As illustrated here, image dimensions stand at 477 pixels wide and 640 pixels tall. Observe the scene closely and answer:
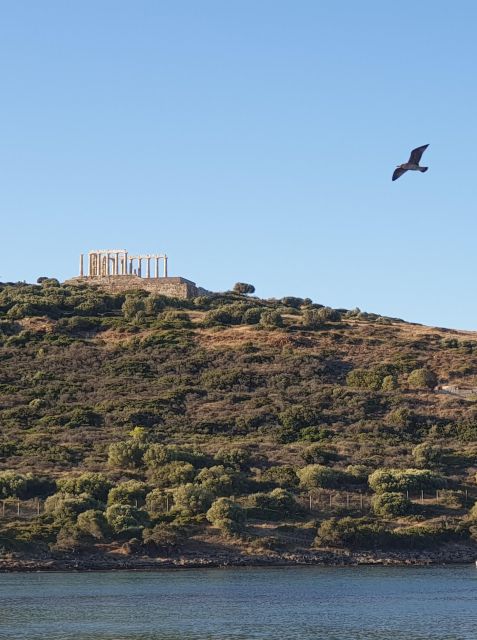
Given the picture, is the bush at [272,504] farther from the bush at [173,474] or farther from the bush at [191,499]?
the bush at [173,474]

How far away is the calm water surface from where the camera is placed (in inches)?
1753

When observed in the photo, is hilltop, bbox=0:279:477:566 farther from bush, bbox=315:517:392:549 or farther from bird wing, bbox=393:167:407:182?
bird wing, bbox=393:167:407:182

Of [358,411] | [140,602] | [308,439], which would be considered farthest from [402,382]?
[140,602]

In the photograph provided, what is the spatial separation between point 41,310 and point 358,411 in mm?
43851

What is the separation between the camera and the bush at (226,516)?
65.2 meters

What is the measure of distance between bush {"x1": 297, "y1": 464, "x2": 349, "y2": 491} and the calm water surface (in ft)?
39.1

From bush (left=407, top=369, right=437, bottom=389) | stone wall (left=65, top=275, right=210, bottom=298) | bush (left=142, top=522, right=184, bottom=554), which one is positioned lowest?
bush (left=142, top=522, right=184, bottom=554)

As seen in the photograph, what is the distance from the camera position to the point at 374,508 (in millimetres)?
71062

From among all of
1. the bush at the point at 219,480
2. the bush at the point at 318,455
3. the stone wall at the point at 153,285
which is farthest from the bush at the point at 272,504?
the stone wall at the point at 153,285

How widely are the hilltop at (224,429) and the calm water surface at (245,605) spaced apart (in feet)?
14.6

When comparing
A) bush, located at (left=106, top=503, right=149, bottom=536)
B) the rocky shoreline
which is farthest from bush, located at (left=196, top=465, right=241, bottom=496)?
the rocky shoreline

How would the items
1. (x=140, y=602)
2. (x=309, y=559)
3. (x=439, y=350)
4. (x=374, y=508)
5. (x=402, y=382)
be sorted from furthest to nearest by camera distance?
1. (x=439, y=350)
2. (x=402, y=382)
3. (x=374, y=508)
4. (x=309, y=559)
5. (x=140, y=602)

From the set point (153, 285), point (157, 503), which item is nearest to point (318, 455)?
point (157, 503)

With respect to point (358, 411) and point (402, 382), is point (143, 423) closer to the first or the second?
point (358, 411)
